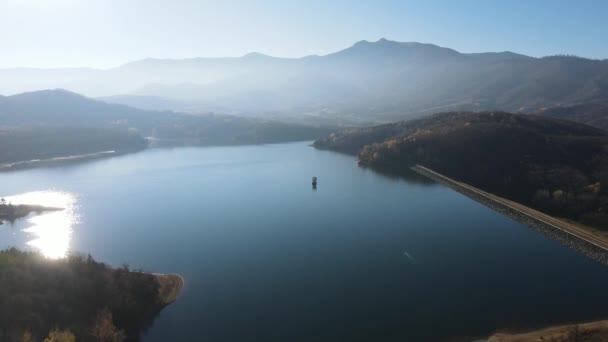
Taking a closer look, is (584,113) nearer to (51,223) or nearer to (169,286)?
(169,286)

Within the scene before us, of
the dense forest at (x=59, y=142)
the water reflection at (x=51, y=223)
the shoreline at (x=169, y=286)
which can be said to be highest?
the dense forest at (x=59, y=142)

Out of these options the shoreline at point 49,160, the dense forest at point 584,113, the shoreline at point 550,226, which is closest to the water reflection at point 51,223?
the shoreline at point 49,160

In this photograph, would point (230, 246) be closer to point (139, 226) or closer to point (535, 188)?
point (139, 226)

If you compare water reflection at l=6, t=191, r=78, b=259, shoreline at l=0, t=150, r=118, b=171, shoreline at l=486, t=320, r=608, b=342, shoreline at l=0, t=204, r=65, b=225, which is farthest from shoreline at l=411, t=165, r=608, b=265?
shoreline at l=0, t=150, r=118, b=171

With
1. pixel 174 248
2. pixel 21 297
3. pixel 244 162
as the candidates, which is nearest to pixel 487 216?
pixel 174 248

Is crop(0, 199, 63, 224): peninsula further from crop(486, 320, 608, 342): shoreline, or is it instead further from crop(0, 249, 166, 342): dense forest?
crop(486, 320, 608, 342): shoreline

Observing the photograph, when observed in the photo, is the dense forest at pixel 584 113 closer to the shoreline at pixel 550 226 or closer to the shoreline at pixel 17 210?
the shoreline at pixel 550 226

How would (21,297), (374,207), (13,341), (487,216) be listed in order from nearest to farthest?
(13,341) → (21,297) → (487,216) → (374,207)

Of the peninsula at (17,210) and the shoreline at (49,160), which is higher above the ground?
the shoreline at (49,160)
